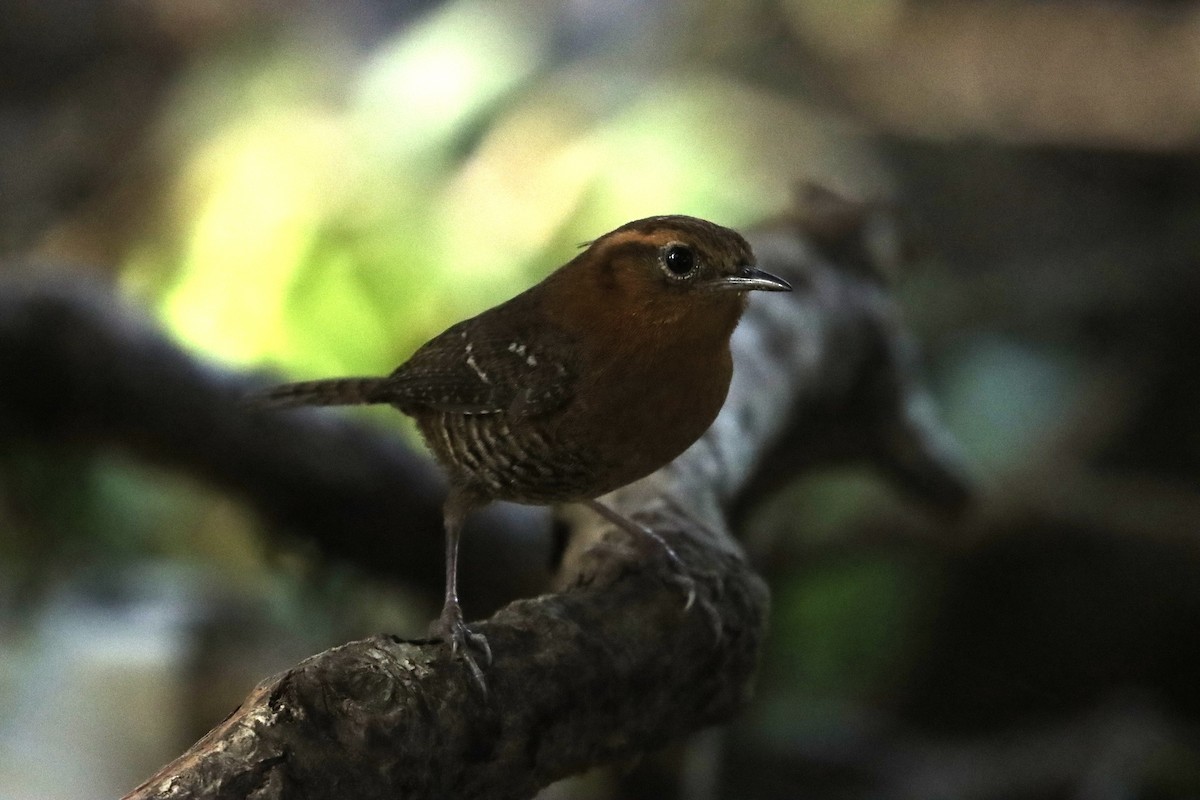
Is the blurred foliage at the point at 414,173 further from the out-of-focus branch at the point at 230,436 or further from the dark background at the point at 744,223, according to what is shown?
the out-of-focus branch at the point at 230,436

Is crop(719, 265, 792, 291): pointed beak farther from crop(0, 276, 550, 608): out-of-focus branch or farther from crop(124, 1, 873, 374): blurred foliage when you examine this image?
crop(124, 1, 873, 374): blurred foliage

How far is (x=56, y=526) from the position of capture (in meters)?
4.77

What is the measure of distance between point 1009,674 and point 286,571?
329 centimetres

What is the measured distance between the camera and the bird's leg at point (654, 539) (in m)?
2.38

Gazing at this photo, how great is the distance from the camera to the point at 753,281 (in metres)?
2.31

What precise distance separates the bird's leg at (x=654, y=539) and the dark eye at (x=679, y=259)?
56 centimetres

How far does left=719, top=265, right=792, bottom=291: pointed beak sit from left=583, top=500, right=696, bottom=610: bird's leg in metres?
0.55

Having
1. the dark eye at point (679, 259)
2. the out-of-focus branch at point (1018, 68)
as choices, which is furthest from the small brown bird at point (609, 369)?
the out-of-focus branch at point (1018, 68)

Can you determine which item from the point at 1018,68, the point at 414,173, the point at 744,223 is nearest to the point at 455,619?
the point at 744,223

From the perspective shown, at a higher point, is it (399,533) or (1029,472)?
(399,533)

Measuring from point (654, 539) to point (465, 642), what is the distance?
709 millimetres

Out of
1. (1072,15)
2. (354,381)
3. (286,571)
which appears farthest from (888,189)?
Result: (354,381)

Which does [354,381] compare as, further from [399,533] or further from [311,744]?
[399,533]

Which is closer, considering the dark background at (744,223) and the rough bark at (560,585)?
the rough bark at (560,585)
